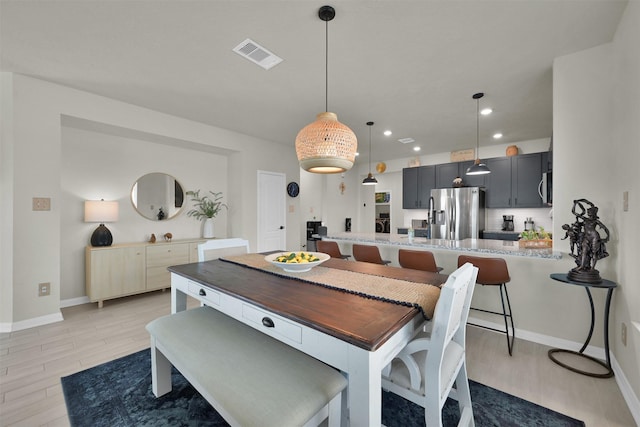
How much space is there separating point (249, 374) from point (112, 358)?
6.06 feet

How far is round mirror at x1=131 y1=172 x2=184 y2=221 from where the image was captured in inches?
164

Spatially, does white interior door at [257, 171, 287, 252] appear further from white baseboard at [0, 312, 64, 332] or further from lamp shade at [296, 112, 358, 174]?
lamp shade at [296, 112, 358, 174]

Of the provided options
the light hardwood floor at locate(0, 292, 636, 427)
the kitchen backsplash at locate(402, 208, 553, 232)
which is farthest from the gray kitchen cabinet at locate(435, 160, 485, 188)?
the light hardwood floor at locate(0, 292, 636, 427)

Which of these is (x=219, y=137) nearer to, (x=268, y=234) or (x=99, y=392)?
(x=268, y=234)

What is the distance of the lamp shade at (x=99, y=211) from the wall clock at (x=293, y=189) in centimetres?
291

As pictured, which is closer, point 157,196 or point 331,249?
point 331,249

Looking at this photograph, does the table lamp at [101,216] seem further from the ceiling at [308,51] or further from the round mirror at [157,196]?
the ceiling at [308,51]

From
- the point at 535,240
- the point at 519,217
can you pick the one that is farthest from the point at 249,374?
the point at 519,217

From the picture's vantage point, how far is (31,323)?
9.53 ft

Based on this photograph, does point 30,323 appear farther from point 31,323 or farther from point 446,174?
point 446,174

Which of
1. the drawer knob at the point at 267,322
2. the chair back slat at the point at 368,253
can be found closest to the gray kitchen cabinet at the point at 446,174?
the chair back slat at the point at 368,253

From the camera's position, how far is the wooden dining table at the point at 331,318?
1011mm

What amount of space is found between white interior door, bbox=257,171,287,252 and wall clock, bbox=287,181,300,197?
131mm

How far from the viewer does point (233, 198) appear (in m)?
5.09
